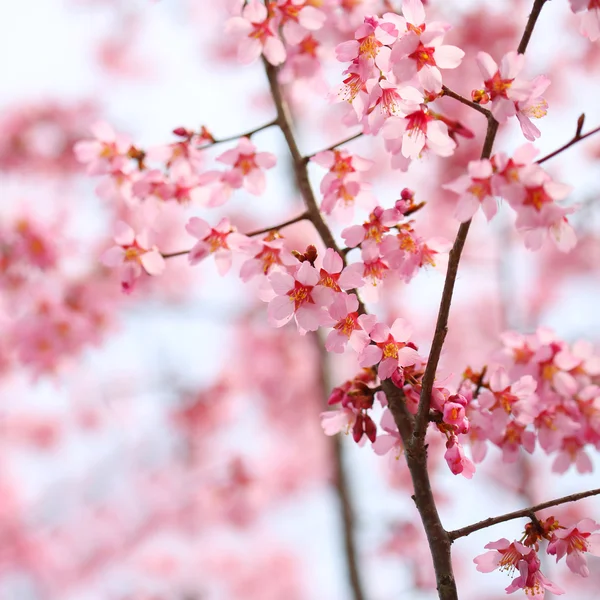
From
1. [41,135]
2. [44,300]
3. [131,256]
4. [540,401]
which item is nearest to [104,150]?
[131,256]

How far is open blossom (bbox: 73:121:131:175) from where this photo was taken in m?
2.06

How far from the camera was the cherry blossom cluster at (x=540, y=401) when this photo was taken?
5.74 ft

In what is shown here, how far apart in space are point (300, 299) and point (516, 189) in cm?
52

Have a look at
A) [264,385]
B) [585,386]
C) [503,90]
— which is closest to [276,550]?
[264,385]

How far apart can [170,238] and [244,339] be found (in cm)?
172

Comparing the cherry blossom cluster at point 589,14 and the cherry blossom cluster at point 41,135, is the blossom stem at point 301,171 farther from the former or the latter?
the cherry blossom cluster at point 41,135

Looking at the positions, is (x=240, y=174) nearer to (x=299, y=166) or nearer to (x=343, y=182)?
(x=299, y=166)

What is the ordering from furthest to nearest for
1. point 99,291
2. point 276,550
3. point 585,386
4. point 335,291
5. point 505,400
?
1. point 276,550
2. point 99,291
3. point 585,386
4. point 505,400
5. point 335,291

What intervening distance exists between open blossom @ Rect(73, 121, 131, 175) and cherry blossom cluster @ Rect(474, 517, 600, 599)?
5.13 feet

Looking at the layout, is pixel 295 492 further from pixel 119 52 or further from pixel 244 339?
pixel 119 52

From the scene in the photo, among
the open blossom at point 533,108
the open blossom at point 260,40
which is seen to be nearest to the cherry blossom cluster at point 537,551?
the open blossom at point 533,108

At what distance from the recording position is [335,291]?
148 cm

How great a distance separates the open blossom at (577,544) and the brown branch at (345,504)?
8.67 feet

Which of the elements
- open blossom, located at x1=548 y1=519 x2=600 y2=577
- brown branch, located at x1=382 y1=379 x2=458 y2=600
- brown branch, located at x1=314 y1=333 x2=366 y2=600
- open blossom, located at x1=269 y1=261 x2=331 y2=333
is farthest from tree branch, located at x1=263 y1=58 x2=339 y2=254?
brown branch, located at x1=314 y1=333 x2=366 y2=600
